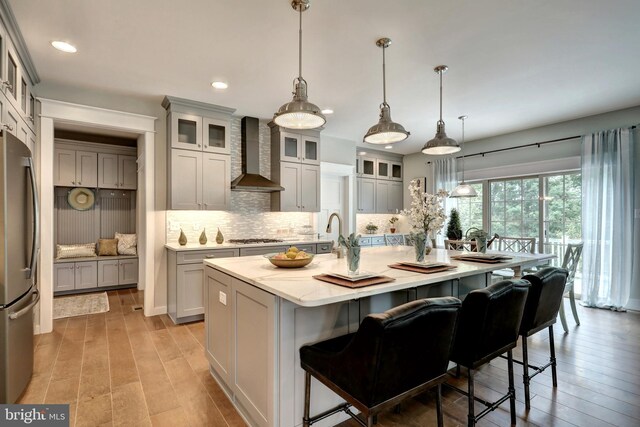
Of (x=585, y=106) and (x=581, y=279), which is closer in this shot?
(x=585, y=106)

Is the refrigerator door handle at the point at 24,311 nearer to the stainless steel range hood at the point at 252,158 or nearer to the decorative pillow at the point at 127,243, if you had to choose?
the stainless steel range hood at the point at 252,158

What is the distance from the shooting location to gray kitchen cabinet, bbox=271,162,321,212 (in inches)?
200

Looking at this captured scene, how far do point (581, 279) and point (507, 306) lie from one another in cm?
411

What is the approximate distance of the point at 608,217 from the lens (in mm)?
4434

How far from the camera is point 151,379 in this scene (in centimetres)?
254

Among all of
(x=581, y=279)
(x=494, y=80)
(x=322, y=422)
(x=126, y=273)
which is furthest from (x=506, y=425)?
(x=126, y=273)

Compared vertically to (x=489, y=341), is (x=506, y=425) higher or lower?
lower

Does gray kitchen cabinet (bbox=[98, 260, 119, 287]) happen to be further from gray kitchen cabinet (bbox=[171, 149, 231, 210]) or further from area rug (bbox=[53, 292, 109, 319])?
gray kitchen cabinet (bbox=[171, 149, 231, 210])

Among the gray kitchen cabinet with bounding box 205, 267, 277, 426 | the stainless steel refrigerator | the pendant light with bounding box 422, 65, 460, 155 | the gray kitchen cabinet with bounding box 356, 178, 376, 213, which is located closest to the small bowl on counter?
the gray kitchen cabinet with bounding box 205, 267, 277, 426

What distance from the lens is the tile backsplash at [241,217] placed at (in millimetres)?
4449

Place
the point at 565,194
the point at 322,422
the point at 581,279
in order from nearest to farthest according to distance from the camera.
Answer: the point at 322,422 < the point at 581,279 < the point at 565,194

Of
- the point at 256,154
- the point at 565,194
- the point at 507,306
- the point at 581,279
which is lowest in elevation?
the point at 581,279

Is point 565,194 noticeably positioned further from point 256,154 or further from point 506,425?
point 256,154

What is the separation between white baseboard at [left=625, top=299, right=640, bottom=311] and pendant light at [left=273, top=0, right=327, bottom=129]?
5.04m
